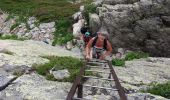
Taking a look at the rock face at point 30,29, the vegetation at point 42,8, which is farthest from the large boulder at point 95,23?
the vegetation at point 42,8

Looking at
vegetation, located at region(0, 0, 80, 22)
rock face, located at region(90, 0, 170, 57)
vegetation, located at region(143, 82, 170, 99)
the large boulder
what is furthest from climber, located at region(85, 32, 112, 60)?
vegetation, located at region(0, 0, 80, 22)

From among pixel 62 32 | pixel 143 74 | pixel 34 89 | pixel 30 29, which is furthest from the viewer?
pixel 30 29

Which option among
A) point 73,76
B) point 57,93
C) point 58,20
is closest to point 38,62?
point 73,76

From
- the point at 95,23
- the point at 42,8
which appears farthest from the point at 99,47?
the point at 42,8

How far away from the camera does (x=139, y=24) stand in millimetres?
30141

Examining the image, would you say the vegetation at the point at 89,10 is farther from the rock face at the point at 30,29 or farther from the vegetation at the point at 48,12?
the rock face at the point at 30,29

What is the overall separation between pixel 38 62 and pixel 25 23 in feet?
109

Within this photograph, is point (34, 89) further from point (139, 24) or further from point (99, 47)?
point (139, 24)

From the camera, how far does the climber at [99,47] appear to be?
17.7 m

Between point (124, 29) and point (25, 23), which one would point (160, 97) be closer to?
point (124, 29)

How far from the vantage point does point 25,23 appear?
48500 millimetres

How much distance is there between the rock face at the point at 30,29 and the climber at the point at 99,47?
2101 cm

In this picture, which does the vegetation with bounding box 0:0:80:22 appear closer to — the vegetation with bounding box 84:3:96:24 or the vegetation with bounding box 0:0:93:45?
the vegetation with bounding box 0:0:93:45

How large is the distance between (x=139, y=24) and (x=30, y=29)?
19.1 metres
